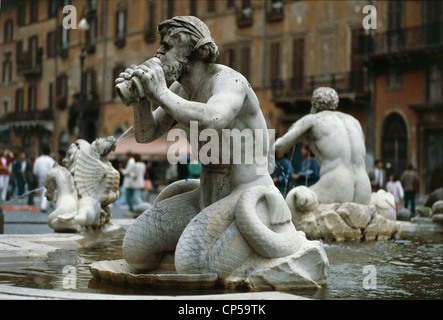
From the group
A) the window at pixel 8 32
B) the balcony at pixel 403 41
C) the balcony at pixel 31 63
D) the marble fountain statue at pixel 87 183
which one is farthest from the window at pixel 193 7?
the marble fountain statue at pixel 87 183

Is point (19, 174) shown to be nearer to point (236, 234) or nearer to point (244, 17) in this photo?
point (244, 17)

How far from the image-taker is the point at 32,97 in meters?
56.1

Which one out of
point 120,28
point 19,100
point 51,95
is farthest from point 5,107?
point 120,28

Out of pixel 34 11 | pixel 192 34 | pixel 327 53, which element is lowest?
pixel 192 34

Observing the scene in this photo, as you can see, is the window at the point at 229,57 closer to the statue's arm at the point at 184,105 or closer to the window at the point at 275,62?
the window at the point at 275,62

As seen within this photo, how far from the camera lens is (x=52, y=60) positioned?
173 ft

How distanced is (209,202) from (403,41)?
87.4ft

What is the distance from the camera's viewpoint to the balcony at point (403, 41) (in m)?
28.5

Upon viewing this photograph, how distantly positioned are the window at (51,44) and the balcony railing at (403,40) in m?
26.9

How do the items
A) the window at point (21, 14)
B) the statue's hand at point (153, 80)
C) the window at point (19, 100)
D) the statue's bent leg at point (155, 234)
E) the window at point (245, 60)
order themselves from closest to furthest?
the statue's hand at point (153, 80) < the statue's bent leg at point (155, 234) < the window at point (245, 60) < the window at point (21, 14) < the window at point (19, 100)

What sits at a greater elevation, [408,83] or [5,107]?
[5,107]

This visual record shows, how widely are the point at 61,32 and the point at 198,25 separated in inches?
1900
